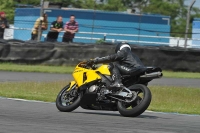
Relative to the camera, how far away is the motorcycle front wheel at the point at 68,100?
10830 millimetres

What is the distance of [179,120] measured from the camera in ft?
33.5

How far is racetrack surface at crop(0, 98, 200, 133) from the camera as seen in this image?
27.2 feet

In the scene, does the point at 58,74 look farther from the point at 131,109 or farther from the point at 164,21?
the point at 164,21

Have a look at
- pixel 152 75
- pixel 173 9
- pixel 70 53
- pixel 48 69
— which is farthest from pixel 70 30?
pixel 173 9

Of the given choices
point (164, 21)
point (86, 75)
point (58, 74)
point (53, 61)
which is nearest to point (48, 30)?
point (53, 61)

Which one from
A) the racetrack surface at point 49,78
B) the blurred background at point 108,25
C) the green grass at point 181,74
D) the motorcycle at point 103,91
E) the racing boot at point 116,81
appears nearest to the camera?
the motorcycle at point 103,91

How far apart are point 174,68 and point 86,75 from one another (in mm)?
12652

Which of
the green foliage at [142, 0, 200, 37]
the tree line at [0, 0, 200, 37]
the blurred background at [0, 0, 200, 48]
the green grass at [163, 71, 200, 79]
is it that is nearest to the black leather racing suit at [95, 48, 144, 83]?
the green grass at [163, 71, 200, 79]

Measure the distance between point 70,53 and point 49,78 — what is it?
379cm

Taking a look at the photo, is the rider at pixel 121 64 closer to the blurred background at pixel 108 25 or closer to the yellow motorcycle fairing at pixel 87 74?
the yellow motorcycle fairing at pixel 87 74

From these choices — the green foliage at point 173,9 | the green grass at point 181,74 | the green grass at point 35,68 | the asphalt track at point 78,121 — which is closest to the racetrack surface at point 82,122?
the asphalt track at point 78,121

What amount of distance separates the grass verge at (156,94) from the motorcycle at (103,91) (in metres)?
1.62

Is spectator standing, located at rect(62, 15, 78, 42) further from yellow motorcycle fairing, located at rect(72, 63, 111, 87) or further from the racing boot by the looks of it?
the racing boot

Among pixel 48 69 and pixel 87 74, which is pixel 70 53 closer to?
pixel 48 69
